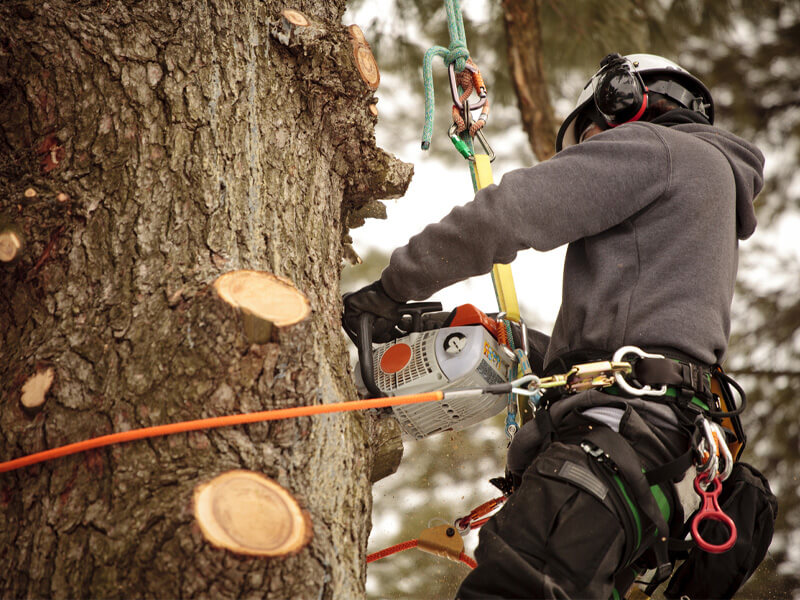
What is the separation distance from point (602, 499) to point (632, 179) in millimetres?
731

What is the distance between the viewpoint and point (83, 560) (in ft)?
3.89

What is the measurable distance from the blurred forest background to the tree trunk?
0.10 feet

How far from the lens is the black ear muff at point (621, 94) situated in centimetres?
196

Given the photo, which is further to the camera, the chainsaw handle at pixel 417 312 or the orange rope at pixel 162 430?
the chainsaw handle at pixel 417 312

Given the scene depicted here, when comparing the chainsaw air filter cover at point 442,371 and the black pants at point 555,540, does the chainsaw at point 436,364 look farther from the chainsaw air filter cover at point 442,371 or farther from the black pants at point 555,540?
the black pants at point 555,540

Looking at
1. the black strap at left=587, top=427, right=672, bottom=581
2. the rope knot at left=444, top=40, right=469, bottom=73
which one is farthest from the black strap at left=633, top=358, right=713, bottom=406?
the rope knot at left=444, top=40, right=469, bottom=73

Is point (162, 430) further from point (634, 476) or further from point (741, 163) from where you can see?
point (741, 163)

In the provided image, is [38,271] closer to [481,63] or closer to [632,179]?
[632,179]

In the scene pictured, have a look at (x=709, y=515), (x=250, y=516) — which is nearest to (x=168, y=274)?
(x=250, y=516)

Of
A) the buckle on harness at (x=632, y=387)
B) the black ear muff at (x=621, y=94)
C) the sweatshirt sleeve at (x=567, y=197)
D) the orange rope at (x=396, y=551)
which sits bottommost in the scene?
the orange rope at (x=396, y=551)

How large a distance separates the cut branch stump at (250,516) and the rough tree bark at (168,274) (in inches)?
0.7

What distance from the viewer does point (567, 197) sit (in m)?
1.70

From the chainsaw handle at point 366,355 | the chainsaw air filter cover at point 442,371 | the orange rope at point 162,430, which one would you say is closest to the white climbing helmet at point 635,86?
the chainsaw air filter cover at point 442,371

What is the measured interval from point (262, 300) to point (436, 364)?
0.65m
